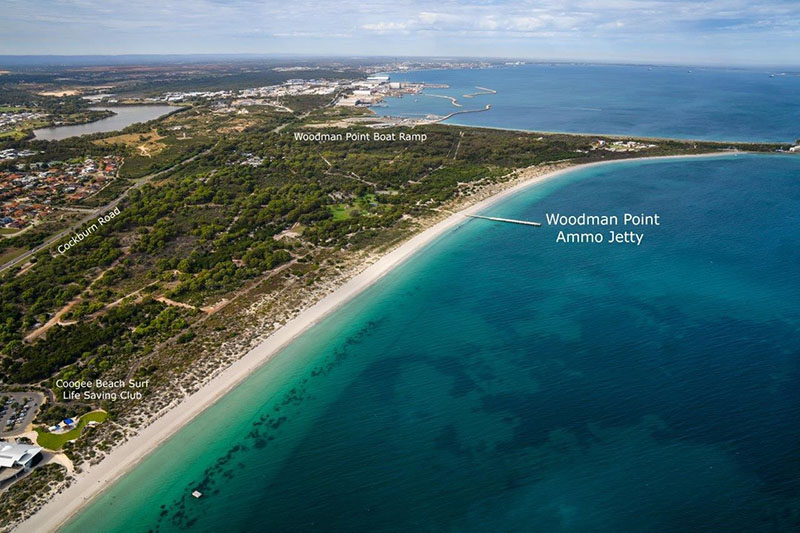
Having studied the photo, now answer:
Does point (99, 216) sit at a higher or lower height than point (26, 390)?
higher

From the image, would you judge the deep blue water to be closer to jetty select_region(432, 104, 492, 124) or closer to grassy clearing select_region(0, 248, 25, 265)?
jetty select_region(432, 104, 492, 124)

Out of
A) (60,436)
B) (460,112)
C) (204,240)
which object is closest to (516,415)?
(60,436)

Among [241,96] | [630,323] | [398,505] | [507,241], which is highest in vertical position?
[241,96]

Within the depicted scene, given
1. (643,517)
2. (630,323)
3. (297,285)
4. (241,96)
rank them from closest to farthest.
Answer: (643,517)
(630,323)
(297,285)
(241,96)

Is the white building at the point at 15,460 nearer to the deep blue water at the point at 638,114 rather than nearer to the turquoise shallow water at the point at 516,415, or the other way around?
the turquoise shallow water at the point at 516,415

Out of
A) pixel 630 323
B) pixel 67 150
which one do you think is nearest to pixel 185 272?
pixel 630 323

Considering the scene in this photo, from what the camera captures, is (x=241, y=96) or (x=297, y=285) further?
(x=241, y=96)

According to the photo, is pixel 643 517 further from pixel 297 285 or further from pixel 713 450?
pixel 297 285

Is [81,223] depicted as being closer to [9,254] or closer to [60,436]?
[9,254]
